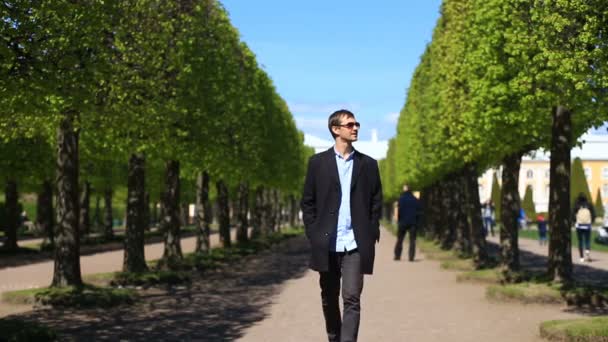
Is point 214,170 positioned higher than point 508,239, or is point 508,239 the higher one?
point 214,170

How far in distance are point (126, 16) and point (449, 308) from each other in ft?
28.4

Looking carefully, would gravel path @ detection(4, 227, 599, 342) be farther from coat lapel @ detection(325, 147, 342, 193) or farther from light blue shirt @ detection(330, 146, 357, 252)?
coat lapel @ detection(325, 147, 342, 193)

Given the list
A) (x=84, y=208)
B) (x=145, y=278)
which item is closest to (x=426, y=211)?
(x=84, y=208)

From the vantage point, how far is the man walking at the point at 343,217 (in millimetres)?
8391

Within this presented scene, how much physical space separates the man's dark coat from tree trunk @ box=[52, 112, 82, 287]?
31.5 ft

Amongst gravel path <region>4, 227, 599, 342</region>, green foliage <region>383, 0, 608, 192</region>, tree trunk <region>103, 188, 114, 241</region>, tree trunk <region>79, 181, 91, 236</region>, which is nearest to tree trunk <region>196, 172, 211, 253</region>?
gravel path <region>4, 227, 599, 342</region>

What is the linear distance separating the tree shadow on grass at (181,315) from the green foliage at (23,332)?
23.9 inches

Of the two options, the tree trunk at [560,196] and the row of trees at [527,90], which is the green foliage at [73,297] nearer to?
the row of trees at [527,90]

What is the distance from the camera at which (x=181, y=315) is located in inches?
595

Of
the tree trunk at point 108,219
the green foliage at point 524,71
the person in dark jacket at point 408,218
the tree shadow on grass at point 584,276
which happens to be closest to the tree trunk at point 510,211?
the green foliage at point 524,71

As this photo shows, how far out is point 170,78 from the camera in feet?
69.2

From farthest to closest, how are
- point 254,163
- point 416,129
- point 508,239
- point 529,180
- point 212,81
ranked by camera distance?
point 529,180, point 416,129, point 254,163, point 212,81, point 508,239

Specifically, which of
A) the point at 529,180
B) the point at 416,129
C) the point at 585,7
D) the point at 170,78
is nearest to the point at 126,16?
the point at 170,78

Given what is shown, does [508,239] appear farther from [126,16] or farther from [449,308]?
[126,16]
